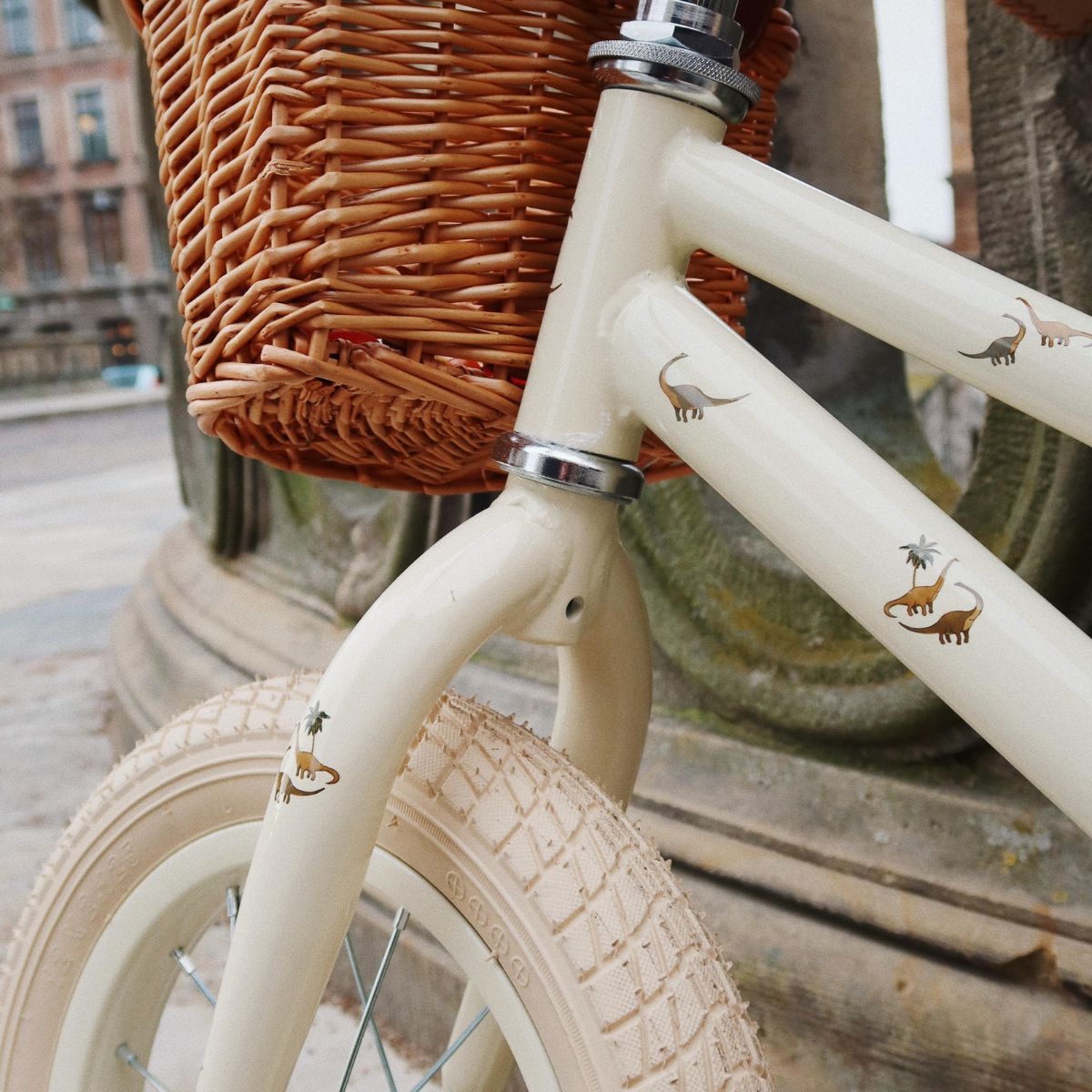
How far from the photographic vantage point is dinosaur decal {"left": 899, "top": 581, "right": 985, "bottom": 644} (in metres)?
0.46

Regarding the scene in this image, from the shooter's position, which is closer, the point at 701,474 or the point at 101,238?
the point at 701,474

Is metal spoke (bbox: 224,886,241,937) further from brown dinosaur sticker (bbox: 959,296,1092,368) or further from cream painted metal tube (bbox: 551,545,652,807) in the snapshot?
brown dinosaur sticker (bbox: 959,296,1092,368)

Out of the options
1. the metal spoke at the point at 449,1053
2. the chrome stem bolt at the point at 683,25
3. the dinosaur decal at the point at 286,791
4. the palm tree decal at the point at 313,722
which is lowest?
the metal spoke at the point at 449,1053

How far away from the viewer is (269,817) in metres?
0.55

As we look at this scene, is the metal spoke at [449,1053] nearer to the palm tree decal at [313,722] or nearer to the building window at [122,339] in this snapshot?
the palm tree decal at [313,722]

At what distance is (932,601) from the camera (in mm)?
469

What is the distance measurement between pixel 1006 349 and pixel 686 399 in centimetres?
14

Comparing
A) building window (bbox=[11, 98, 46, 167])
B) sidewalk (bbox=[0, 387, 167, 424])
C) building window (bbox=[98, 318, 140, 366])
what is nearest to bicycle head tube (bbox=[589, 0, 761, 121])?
sidewalk (bbox=[0, 387, 167, 424])

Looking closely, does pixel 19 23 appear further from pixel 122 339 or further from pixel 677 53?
pixel 677 53

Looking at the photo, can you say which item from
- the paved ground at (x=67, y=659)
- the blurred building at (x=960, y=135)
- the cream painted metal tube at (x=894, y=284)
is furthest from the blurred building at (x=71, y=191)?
the cream painted metal tube at (x=894, y=284)

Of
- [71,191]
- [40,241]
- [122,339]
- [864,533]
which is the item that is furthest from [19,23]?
[864,533]

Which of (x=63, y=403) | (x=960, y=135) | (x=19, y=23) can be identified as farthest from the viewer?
(x=19, y=23)

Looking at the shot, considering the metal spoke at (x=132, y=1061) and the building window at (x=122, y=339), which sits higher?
the metal spoke at (x=132, y=1061)

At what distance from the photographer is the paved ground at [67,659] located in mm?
1272
